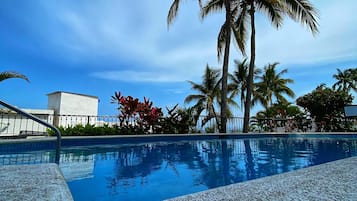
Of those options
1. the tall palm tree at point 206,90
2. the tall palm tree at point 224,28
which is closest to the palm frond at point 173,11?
the tall palm tree at point 224,28

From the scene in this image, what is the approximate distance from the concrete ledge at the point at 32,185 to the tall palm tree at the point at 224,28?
8.43 meters

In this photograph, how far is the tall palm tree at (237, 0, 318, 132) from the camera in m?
9.41

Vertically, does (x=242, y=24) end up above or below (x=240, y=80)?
above

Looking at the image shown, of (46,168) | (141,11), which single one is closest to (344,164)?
(46,168)

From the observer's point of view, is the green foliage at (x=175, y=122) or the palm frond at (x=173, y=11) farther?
the palm frond at (x=173, y=11)

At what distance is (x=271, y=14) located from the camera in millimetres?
10578

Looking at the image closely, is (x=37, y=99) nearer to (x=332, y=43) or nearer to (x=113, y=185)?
(x=113, y=185)

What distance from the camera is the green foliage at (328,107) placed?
468 inches

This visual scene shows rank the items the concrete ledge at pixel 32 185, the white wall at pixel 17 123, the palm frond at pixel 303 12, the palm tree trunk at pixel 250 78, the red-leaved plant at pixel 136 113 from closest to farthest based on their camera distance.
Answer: the concrete ledge at pixel 32 185 < the red-leaved plant at pixel 136 113 < the palm frond at pixel 303 12 < the white wall at pixel 17 123 < the palm tree trunk at pixel 250 78

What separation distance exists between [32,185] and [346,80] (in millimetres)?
38648

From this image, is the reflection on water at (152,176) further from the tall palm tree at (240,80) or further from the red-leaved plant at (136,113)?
the tall palm tree at (240,80)

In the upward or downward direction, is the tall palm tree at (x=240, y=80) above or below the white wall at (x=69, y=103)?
above

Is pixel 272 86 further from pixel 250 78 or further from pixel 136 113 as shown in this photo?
pixel 136 113

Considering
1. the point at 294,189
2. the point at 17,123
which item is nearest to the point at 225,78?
the point at 294,189
